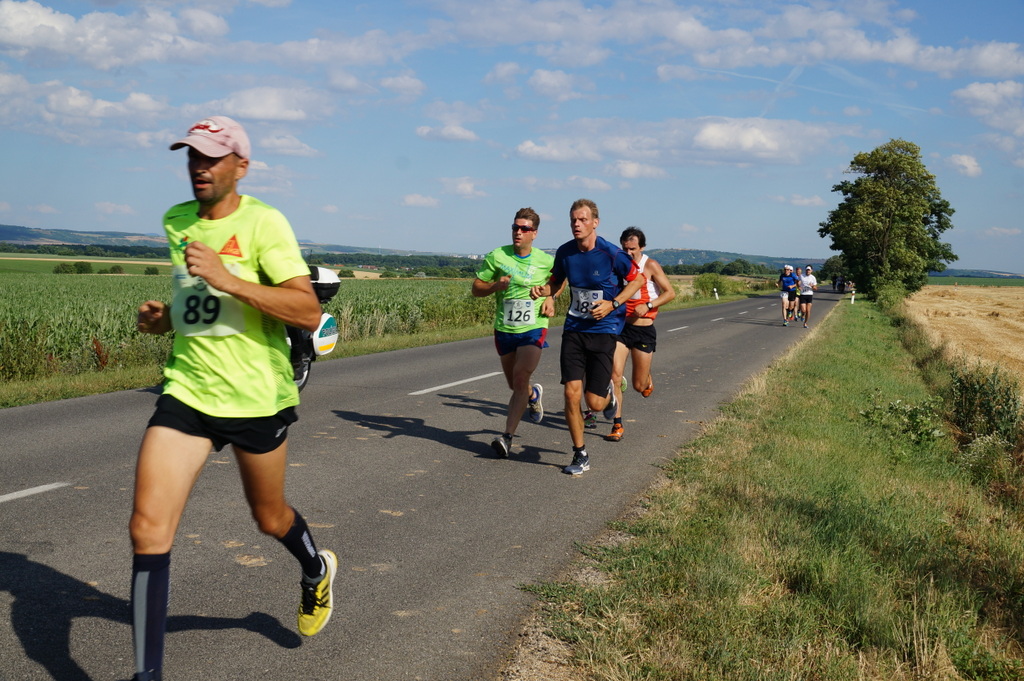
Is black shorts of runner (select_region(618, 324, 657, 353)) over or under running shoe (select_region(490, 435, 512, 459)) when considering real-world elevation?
over

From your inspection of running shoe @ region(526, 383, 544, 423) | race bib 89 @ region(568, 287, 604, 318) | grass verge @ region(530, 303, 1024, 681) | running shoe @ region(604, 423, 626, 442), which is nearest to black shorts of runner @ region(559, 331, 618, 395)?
race bib 89 @ region(568, 287, 604, 318)

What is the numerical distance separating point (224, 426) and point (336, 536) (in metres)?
2.21

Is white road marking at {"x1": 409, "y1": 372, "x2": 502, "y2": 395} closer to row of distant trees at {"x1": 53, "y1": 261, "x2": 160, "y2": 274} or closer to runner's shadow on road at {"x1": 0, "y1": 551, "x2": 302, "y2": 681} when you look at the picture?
runner's shadow on road at {"x1": 0, "y1": 551, "x2": 302, "y2": 681}

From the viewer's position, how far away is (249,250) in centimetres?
314

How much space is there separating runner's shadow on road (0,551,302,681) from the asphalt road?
0.01 meters

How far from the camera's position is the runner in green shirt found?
24.5 ft

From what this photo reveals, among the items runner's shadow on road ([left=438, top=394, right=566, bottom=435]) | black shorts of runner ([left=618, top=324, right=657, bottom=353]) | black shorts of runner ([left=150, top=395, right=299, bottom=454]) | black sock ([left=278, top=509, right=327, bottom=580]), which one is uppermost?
black shorts of runner ([left=150, top=395, right=299, bottom=454])

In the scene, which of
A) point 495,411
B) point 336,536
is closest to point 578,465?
point 336,536

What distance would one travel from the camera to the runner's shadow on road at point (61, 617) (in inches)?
134

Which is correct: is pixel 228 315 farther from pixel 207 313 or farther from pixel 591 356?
pixel 591 356

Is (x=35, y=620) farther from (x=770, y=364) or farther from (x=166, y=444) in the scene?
(x=770, y=364)

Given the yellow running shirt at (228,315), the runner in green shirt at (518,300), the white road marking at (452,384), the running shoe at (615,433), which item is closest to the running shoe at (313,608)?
the yellow running shirt at (228,315)

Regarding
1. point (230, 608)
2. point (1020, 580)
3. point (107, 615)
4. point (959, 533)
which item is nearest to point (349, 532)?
point (230, 608)

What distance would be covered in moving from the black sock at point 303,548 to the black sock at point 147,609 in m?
0.65
